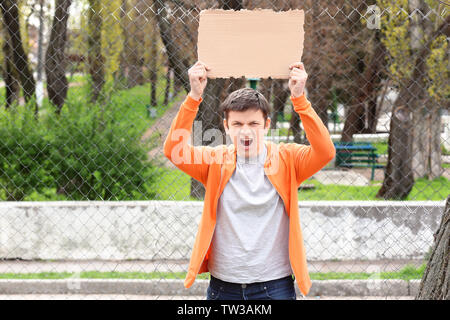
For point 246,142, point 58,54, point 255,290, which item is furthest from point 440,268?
point 58,54

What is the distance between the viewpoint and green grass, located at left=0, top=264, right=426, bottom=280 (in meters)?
4.99

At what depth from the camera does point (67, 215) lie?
5375 mm

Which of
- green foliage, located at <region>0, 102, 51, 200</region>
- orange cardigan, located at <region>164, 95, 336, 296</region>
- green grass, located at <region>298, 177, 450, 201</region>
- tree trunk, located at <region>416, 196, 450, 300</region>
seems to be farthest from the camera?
green grass, located at <region>298, 177, 450, 201</region>

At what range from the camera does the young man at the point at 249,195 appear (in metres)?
2.26

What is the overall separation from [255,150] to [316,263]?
10.5ft

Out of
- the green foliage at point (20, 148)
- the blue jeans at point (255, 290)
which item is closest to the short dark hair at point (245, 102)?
the blue jeans at point (255, 290)

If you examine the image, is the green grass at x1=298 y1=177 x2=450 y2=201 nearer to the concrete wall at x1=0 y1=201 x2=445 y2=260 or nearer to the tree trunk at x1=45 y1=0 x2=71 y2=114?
the concrete wall at x1=0 y1=201 x2=445 y2=260

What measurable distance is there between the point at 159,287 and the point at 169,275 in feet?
0.63

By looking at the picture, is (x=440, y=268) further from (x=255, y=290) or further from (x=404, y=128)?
(x=404, y=128)

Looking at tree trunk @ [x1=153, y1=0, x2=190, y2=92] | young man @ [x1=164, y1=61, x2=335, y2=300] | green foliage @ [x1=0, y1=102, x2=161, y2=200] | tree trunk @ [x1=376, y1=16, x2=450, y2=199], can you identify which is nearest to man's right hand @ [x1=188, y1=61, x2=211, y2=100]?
young man @ [x1=164, y1=61, x2=335, y2=300]

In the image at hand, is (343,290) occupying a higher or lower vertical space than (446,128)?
lower

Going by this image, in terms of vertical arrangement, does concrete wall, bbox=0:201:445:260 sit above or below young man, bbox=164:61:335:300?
below
